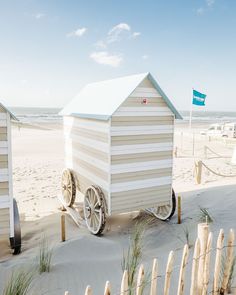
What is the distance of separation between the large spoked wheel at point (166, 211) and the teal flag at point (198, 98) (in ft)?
37.8

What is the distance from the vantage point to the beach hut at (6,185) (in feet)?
19.9

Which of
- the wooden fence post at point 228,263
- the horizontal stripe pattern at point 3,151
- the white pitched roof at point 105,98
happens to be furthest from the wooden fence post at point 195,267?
the horizontal stripe pattern at point 3,151

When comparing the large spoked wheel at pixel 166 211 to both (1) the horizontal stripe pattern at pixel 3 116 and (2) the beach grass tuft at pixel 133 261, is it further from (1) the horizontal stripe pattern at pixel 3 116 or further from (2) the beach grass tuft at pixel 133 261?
(1) the horizontal stripe pattern at pixel 3 116

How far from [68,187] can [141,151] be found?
3457 mm

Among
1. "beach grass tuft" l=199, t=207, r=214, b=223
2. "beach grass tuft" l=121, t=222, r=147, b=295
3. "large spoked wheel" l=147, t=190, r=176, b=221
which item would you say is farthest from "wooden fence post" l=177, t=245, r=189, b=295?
"large spoked wheel" l=147, t=190, r=176, b=221

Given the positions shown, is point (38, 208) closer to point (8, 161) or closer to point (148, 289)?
point (8, 161)

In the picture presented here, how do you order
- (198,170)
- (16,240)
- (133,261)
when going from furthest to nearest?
(198,170), (16,240), (133,261)

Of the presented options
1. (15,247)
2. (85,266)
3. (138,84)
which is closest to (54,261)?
(85,266)

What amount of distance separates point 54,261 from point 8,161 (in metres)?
2.17

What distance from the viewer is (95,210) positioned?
7.78 metres

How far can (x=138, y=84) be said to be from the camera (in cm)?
718

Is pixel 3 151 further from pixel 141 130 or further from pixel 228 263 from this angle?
pixel 228 263

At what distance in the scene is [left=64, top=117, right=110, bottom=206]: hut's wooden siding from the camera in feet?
23.8

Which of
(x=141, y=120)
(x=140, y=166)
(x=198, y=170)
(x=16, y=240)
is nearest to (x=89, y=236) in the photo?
(x=16, y=240)
